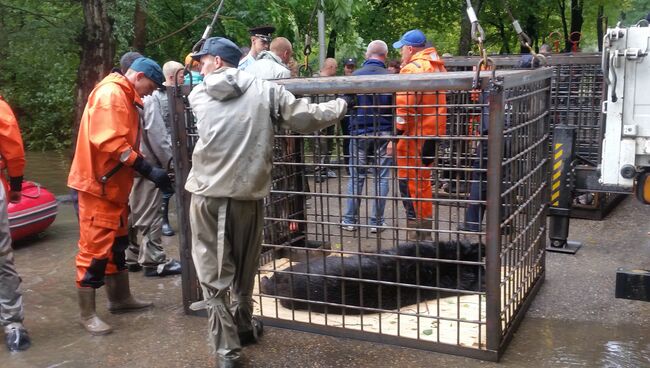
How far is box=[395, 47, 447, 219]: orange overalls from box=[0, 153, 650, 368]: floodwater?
42.2 inches

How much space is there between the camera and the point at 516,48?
25328mm

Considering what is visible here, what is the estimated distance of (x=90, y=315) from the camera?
465 centimetres

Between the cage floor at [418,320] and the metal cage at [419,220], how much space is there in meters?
0.01

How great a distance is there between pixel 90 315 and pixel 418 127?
2662 millimetres

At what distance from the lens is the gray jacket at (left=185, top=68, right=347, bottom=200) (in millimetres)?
3662

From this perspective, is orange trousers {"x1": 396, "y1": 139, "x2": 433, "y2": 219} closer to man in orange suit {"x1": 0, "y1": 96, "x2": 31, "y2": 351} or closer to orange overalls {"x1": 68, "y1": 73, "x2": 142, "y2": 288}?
orange overalls {"x1": 68, "y1": 73, "x2": 142, "y2": 288}

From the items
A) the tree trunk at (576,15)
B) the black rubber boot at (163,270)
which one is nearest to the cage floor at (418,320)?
the black rubber boot at (163,270)

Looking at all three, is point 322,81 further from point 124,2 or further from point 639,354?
point 124,2

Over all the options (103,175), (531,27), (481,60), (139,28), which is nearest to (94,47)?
(139,28)

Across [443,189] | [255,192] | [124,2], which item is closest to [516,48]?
[124,2]

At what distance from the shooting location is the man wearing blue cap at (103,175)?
439 cm

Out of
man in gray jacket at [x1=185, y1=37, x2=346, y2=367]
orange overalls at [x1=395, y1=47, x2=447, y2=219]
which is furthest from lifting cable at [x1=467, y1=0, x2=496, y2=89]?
man in gray jacket at [x1=185, y1=37, x2=346, y2=367]

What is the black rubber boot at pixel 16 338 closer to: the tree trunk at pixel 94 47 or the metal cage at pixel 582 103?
the tree trunk at pixel 94 47

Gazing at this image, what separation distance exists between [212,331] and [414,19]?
57.1ft
